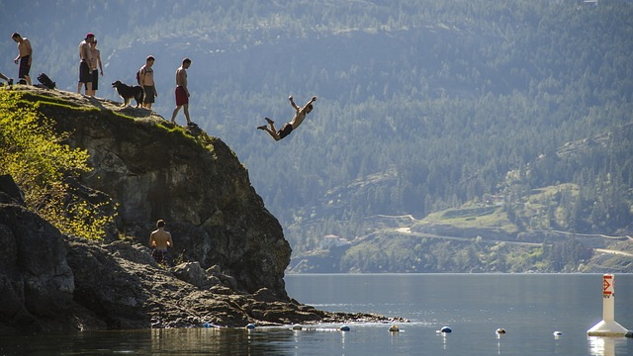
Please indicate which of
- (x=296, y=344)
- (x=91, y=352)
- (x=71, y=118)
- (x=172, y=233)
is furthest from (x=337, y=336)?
(x=71, y=118)

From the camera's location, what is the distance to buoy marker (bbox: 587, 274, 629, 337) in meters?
45.8

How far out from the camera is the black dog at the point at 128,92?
6269 centimetres

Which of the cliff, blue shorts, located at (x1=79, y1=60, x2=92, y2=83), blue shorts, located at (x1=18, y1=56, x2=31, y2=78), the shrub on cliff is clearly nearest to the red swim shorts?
the cliff

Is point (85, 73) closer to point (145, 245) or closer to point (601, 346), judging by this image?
point (145, 245)

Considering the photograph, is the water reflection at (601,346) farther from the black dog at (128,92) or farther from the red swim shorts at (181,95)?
the black dog at (128,92)

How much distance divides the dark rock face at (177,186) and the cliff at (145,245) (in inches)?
2.1

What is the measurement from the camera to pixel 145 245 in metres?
59.1

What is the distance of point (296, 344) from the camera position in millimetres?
42219

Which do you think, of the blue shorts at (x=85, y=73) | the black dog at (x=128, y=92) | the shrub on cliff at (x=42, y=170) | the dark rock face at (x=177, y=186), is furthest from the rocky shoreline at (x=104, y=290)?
the blue shorts at (x=85, y=73)

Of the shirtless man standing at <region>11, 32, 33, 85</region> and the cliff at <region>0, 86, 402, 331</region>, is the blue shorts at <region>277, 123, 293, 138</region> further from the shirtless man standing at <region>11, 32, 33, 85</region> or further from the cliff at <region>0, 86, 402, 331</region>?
the shirtless man standing at <region>11, 32, 33, 85</region>

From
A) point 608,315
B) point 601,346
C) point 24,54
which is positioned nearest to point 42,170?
point 24,54

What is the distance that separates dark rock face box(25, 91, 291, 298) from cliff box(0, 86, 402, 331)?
0.17ft

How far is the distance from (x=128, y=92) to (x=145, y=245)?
8.25 meters

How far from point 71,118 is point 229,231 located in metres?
9.39
